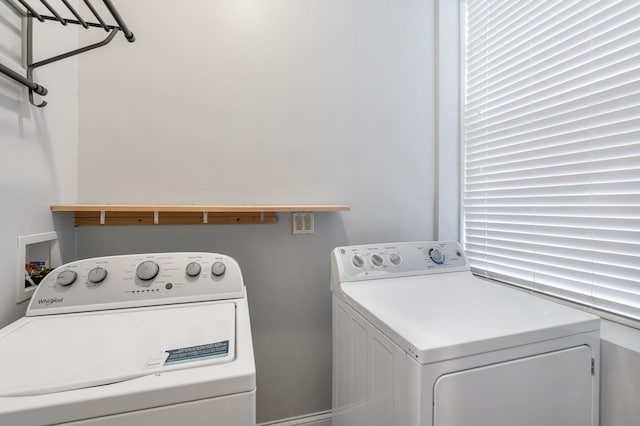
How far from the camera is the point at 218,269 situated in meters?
1.09

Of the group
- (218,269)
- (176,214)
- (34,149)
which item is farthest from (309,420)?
(34,149)

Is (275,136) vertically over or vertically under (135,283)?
over

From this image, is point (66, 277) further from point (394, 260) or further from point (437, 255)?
point (437, 255)

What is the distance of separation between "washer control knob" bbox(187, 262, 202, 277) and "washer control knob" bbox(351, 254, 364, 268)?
0.67 meters

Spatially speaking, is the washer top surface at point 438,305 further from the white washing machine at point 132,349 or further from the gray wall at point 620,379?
the white washing machine at point 132,349

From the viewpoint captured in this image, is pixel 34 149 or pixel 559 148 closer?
pixel 34 149

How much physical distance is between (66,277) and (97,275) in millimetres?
88

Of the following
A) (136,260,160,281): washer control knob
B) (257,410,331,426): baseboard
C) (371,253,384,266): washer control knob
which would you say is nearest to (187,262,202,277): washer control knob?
(136,260,160,281): washer control knob

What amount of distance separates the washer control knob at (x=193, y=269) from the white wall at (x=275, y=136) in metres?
0.34

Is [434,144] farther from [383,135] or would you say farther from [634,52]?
[634,52]

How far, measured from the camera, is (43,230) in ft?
3.47

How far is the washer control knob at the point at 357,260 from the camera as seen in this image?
4.40 ft

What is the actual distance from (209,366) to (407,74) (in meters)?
1.83

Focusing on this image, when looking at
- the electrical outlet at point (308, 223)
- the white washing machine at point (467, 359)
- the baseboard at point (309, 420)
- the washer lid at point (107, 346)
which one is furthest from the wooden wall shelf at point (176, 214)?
the baseboard at point (309, 420)
